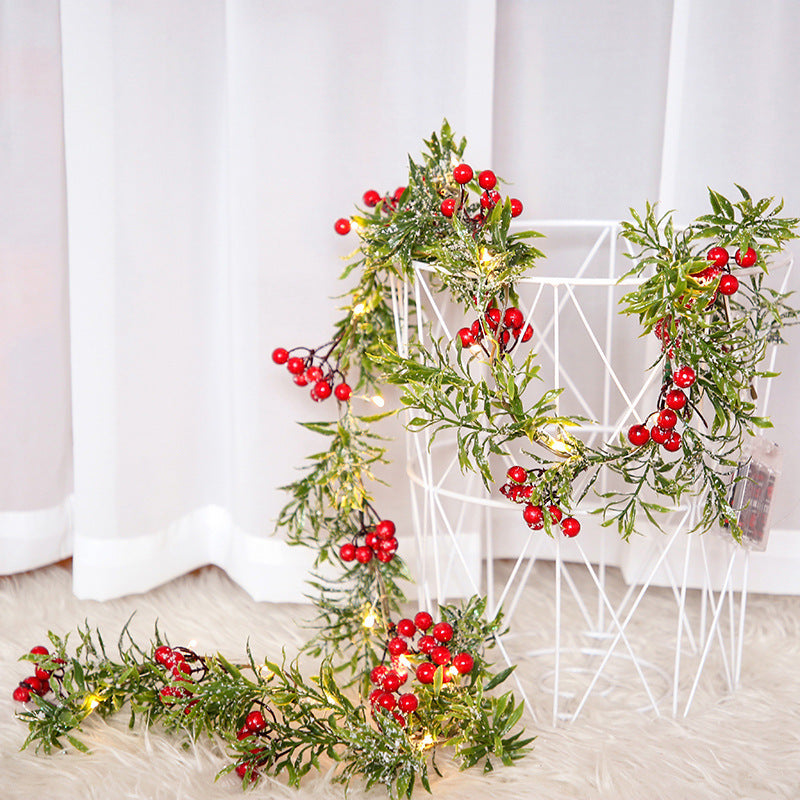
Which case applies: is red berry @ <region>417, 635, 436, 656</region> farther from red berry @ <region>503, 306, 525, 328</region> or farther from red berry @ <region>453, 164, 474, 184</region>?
red berry @ <region>453, 164, 474, 184</region>

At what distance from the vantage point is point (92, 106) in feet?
3.95

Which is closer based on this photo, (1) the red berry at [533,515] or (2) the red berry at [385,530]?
(1) the red berry at [533,515]

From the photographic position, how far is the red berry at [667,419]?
0.81 m

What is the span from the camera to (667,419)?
0.81m

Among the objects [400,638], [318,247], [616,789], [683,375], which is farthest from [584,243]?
[616,789]

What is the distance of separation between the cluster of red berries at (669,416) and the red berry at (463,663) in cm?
29

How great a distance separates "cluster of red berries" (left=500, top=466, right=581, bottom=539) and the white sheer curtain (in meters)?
0.49

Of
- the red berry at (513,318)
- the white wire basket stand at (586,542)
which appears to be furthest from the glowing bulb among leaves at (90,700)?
the red berry at (513,318)

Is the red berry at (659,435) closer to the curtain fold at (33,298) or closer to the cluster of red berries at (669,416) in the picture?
the cluster of red berries at (669,416)

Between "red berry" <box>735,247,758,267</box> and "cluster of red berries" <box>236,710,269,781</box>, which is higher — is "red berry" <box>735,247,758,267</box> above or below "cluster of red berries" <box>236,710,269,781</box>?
above

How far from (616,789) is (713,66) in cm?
95

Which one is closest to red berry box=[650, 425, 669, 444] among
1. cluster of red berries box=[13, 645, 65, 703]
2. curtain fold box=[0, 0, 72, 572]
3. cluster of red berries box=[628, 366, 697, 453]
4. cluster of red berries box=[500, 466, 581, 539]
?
cluster of red berries box=[628, 366, 697, 453]

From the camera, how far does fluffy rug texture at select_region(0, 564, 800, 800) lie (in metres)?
0.86

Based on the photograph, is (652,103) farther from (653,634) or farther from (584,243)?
(653,634)
